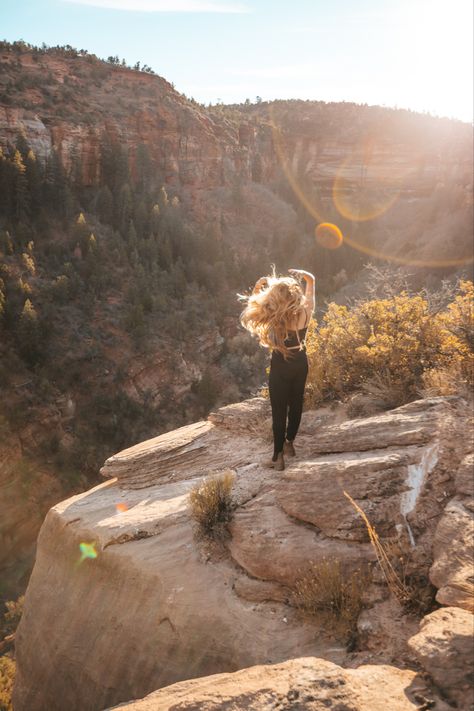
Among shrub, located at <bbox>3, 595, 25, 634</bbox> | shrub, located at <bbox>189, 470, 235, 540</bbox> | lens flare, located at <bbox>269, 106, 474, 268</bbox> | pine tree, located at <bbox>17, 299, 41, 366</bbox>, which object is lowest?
shrub, located at <bbox>3, 595, 25, 634</bbox>

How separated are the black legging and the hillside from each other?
18024 millimetres

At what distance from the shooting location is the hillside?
22203mm

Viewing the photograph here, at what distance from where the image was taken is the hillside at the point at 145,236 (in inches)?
874

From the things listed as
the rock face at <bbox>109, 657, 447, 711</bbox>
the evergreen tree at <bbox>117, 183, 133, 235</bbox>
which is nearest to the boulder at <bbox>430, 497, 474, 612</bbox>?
the rock face at <bbox>109, 657, 447, 711</bbox>

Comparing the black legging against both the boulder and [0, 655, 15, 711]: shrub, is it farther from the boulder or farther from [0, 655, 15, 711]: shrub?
[0, 655, 15, 711]: shrub

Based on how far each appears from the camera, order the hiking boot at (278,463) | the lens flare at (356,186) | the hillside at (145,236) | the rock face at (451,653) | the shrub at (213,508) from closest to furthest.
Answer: the rock face at (451,653) < the shrub at (213,508) < the hiking boot at (278,463) < the hillside at (145,236) < the lens flare at (356,186)

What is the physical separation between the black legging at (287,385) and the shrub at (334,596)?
1389 mm

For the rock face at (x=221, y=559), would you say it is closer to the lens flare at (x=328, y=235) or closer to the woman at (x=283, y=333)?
the woman at (x=283, y=333)

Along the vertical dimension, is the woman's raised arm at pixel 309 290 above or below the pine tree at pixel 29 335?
above

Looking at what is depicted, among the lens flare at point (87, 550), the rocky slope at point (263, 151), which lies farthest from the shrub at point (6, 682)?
the rocky slope at point (263, 151)

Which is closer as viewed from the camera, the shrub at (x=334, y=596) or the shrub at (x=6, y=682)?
the shrub at (x=334, y=596)

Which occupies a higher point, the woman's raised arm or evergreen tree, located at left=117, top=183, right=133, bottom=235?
evergreen tree, located at left=117, top=183, right=133, bottom=235

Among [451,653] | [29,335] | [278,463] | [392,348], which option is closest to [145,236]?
[29,335]

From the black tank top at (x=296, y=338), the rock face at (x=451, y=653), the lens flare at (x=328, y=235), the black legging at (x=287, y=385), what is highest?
the lens flare at (x=328, y=235)
